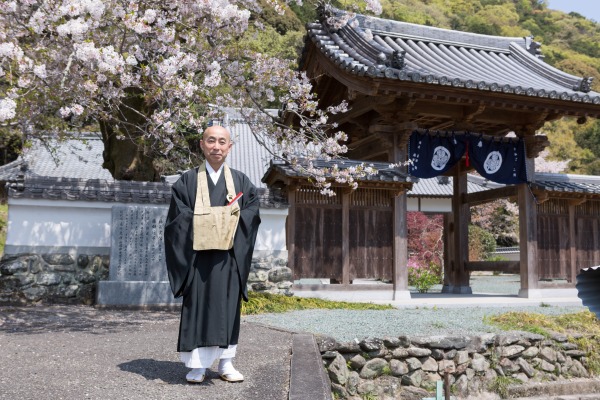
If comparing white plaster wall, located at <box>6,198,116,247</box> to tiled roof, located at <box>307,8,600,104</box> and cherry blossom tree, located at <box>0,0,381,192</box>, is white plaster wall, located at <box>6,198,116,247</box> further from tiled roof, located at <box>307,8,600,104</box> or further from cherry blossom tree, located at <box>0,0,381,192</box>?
tiled roof, located at <box>307,8,600,104</box>

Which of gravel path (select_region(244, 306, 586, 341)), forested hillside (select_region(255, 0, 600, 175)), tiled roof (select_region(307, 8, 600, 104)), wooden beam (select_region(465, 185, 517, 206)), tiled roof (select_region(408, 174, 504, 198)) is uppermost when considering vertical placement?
forested hillside (select_region(255, 0, 600, 175))

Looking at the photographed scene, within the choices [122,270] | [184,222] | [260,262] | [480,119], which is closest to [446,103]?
[480,119]

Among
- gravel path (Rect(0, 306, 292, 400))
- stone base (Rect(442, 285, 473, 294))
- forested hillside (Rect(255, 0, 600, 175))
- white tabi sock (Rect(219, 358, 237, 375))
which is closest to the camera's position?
gravel path (Rect(0, 306, 292, 400))

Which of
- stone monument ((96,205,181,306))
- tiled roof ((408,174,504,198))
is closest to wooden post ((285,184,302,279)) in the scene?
stone monument ((96,205,181,306))

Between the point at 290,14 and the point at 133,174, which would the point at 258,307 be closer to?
the point at 133,174

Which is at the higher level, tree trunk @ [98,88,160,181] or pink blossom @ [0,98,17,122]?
tree trunk @ [98,88,160,181]

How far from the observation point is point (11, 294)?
928cm

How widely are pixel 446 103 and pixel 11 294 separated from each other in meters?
8.36

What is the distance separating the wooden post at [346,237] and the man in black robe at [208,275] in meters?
6.33

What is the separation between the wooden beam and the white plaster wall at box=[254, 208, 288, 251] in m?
5.09

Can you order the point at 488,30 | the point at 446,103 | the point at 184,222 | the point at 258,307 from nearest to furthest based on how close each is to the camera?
the point at 184,222, the point at 258,307, the point at 446,103, the point at 488,30

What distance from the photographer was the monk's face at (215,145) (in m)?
4.41

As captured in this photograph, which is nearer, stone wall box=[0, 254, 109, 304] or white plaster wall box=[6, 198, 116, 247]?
stone wall box=[0, 254, 109, 304]

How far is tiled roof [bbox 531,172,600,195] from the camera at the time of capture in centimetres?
1170
